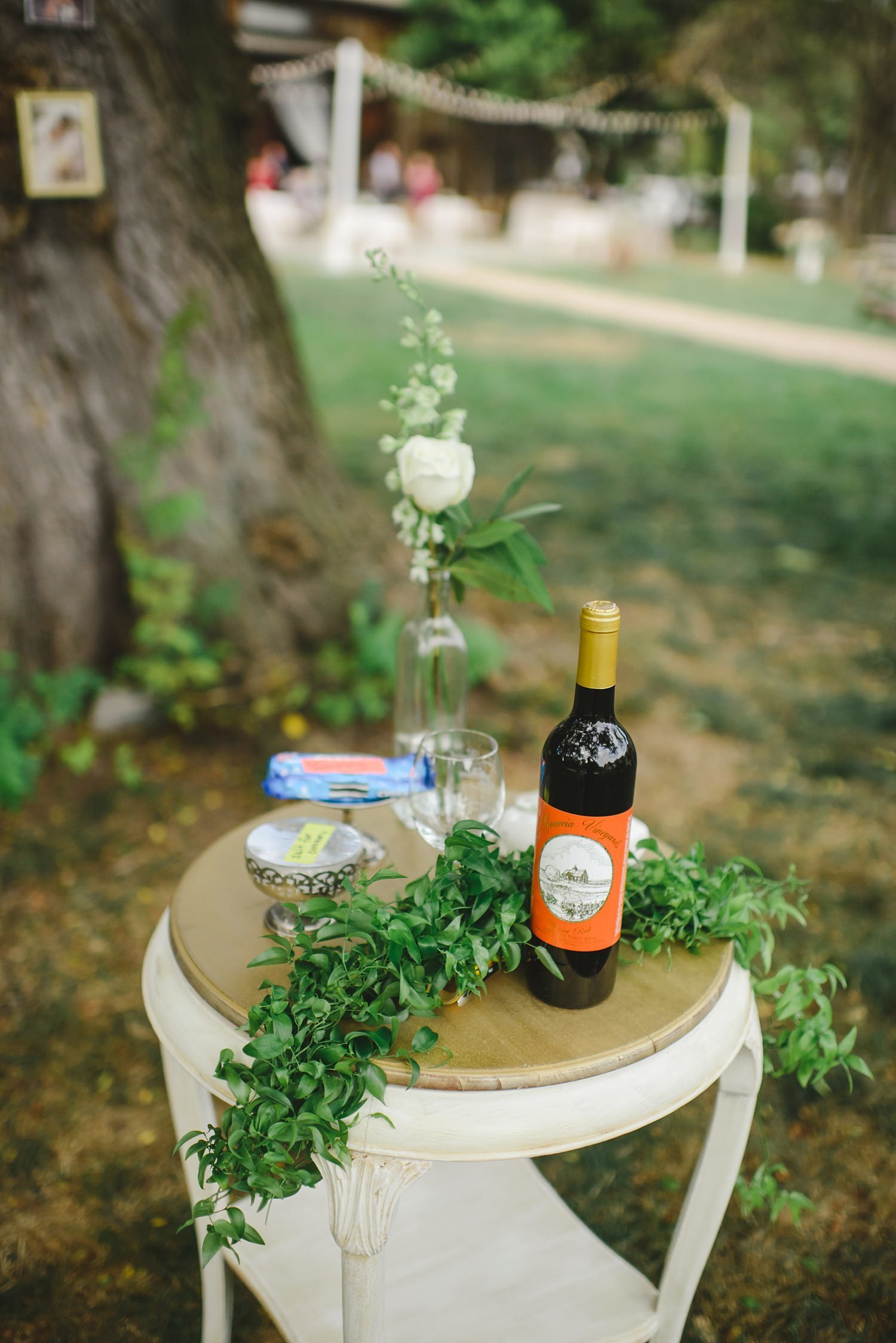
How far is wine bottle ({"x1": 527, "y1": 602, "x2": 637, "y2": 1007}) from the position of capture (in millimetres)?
1152

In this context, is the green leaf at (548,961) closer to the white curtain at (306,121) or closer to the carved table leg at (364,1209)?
the carved table leg at (364,1209)

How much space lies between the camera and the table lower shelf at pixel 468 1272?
159 centimetres

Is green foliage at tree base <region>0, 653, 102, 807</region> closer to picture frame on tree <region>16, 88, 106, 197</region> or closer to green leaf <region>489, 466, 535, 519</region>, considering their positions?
picture frame on tree <region>16, 88, 106, 197</region>

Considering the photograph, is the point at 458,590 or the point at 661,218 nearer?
the point at 458,590

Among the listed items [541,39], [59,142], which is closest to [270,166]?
[541,39]

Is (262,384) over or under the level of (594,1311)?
over

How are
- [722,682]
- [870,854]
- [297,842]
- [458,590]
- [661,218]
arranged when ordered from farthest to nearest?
[661,218], [722,682], [870,854], [458,590], [297,842]

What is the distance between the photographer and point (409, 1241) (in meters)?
1.75

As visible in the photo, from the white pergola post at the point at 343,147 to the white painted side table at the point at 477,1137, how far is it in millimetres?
12602

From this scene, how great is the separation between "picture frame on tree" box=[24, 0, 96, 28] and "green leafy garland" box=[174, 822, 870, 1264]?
2.70 m

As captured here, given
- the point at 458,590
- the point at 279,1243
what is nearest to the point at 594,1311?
the point at 279,1243

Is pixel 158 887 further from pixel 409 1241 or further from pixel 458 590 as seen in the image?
pixel 458 590

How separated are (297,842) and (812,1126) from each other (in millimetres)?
1532

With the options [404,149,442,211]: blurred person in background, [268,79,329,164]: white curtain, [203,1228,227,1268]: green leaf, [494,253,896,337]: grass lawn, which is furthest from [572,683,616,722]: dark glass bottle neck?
[268,79,329,164]: white curtain
